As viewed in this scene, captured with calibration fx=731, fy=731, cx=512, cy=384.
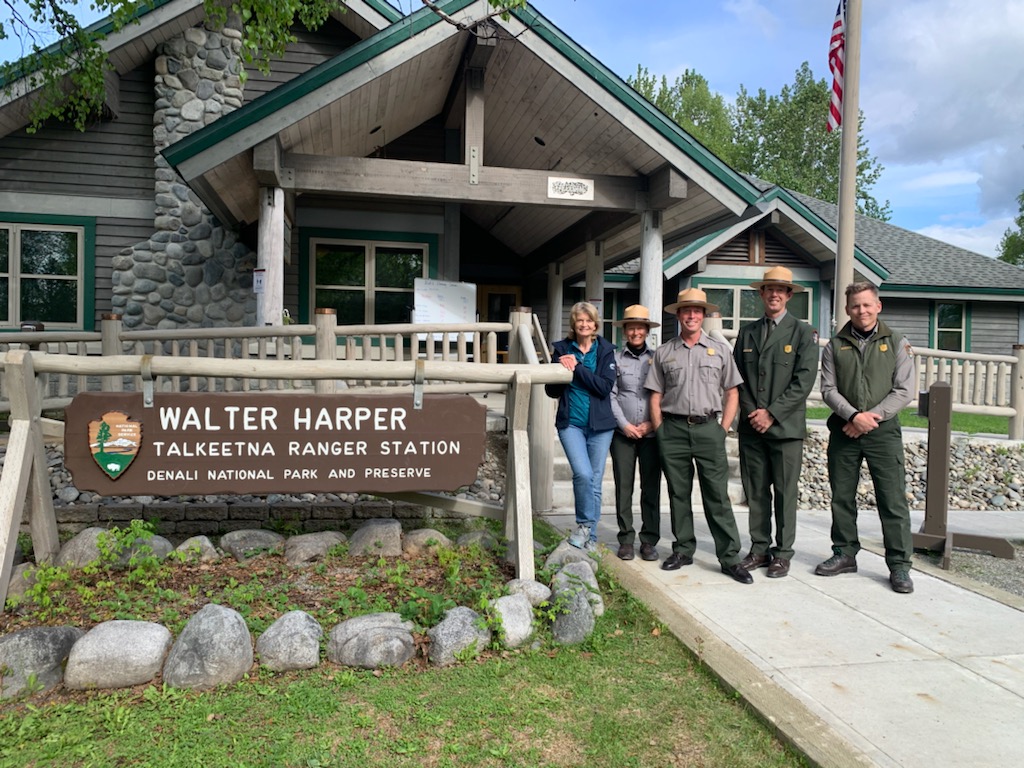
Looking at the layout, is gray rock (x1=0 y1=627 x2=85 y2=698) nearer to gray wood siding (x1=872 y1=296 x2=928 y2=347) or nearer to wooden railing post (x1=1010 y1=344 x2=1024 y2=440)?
wooden railing post (x1=1010 y1=344 x2=1024 y2=440)

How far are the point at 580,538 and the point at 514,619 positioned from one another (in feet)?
3.98

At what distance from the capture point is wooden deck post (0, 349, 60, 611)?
142 inches

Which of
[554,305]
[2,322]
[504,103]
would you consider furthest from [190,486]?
[554,305]

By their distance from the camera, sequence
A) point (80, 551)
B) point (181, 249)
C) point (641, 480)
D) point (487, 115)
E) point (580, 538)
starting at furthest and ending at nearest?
1. point (181, 249)
2. point (487, 115)
3. point (641, 480)
4. point (580, 538)
5. point (80, 551)

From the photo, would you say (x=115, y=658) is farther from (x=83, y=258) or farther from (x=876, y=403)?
(x=83, y=258)

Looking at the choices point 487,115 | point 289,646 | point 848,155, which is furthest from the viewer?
point 487,115

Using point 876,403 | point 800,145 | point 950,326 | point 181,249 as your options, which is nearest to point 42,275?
point 181,249

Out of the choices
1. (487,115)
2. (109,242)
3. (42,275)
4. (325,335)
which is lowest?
(325,335)

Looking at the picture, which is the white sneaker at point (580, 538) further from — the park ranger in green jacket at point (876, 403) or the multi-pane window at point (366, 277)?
the multi-pane window at point (366, 277)

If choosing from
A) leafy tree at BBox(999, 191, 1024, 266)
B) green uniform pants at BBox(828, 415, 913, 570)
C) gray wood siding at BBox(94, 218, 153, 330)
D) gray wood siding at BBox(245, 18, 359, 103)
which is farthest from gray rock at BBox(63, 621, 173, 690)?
leafy tree at BBox(999, 191, 1024, 266)

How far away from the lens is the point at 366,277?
11.4m

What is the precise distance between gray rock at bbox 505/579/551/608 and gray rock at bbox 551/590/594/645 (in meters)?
0.17

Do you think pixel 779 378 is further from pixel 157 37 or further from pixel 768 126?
pixel 768 126

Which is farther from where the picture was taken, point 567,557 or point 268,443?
point 567,557
